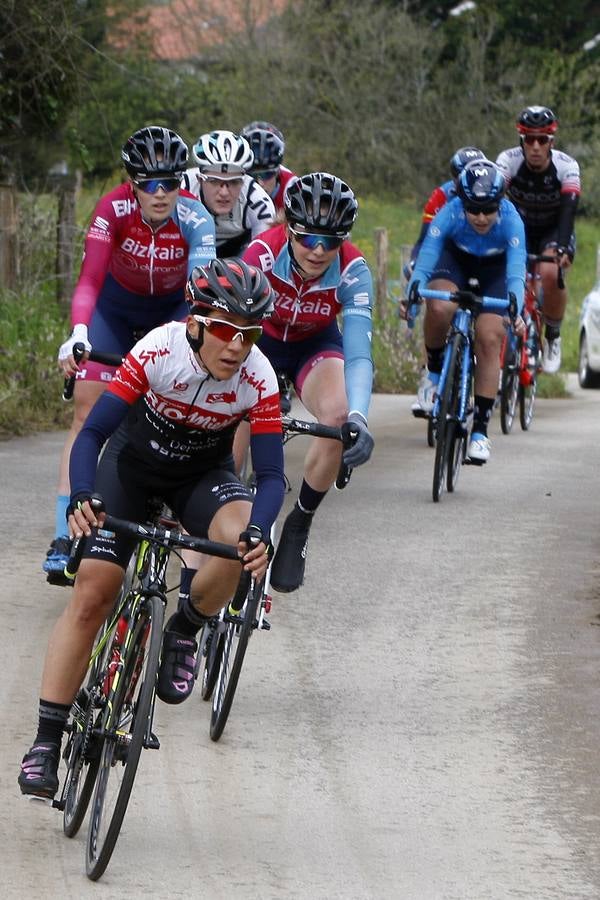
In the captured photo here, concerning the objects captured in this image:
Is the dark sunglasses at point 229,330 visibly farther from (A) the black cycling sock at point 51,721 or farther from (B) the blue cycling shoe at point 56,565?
(B) the blue cycling shoe at point 56,565

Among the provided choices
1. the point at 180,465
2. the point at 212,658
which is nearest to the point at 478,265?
the point at 212,658

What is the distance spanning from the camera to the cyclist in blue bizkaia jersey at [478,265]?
38.1 feet

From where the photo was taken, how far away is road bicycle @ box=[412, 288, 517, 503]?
1165 centimetres

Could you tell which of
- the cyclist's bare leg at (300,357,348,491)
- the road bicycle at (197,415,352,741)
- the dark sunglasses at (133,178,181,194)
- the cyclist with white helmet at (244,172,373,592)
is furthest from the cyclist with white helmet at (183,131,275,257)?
the road bicycle at (197,415,352,741)

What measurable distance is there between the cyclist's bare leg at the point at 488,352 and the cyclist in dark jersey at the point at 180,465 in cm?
608

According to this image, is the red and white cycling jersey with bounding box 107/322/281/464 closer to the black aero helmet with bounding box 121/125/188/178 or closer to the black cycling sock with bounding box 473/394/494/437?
the black aero helmet with bounding box 121/125/188/178

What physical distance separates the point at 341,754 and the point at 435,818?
2.55ft

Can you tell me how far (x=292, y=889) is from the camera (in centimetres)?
523

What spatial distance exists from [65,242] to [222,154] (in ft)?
26.8

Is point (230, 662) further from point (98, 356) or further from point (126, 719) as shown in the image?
point (126, 719)

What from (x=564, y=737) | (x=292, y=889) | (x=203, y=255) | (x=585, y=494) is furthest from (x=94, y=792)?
(x=585, y=494)

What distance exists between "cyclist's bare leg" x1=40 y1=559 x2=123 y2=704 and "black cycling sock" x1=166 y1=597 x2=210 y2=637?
38 cm

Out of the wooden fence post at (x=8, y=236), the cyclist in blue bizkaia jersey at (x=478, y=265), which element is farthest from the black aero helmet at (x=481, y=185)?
the wooden fence post at (x=8, y=236)

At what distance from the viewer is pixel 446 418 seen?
38.1ft
